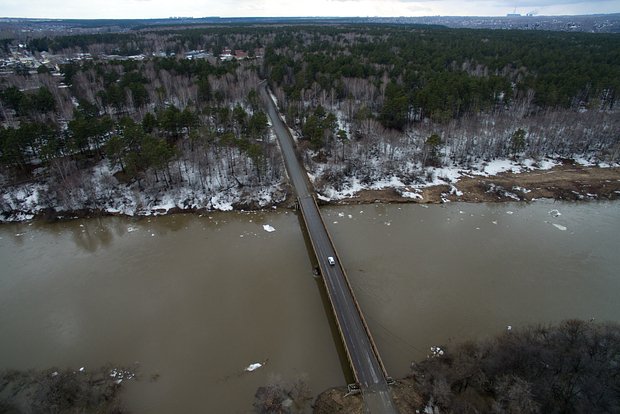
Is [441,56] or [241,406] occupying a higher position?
[441,56]

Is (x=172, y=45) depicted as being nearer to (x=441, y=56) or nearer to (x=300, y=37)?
(x=300, y=37)

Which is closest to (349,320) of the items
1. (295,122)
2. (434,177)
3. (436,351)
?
(436,351)

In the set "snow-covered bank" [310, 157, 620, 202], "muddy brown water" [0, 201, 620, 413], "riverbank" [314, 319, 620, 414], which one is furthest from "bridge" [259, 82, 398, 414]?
"snow-covered bank" [310, 157, 620, 202]

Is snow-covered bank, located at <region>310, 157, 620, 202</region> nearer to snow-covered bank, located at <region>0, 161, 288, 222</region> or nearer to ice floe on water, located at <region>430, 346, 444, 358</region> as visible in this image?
snow-covered bank, located at <region>0, 161, 288, 222</region>

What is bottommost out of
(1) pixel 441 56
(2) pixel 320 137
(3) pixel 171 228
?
(3) pixel 171 228

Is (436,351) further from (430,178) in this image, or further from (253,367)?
(430,178)

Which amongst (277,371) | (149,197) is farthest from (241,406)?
(149,197)

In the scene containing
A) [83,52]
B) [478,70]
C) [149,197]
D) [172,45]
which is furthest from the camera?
[172,45]

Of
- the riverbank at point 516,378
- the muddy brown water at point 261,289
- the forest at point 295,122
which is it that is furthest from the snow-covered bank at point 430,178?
the riverbank at point 516,378
